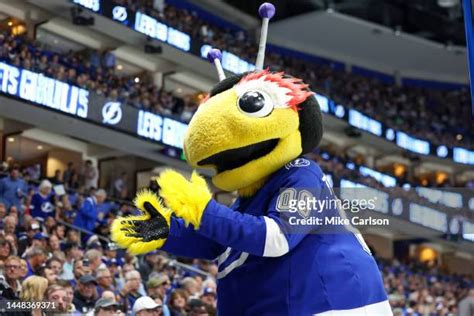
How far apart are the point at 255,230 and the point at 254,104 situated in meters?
0.48

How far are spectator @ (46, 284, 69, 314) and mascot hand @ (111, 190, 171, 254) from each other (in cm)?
180

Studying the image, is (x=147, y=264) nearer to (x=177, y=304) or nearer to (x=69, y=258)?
(x=69, y=258)

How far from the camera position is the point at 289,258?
296 centimetres

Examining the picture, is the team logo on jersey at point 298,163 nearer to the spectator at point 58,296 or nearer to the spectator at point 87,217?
the spectator at point 58,296

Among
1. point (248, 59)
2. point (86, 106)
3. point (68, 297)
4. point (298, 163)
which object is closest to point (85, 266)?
point (68, 297)

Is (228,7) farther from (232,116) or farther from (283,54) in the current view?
(232,116)

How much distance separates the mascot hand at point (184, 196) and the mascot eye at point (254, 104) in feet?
1.10

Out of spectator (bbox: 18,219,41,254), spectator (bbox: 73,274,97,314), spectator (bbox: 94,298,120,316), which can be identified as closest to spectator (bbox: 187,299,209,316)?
spectator (bbox: 73,274,97,314)

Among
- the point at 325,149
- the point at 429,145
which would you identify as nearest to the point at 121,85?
the point at 325,149

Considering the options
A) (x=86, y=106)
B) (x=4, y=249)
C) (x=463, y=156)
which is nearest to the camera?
(x=4, y=249)

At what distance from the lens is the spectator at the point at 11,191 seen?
10187 millimetres

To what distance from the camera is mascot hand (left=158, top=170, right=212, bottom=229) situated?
281 cm

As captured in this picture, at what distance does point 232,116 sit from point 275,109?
0.58 feet

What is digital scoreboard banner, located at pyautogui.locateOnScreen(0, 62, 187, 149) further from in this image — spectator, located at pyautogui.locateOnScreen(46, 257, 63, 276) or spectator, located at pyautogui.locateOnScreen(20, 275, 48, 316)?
spectator, located at pyautogui.locateOnScreen(20, 275, 48, 316)
